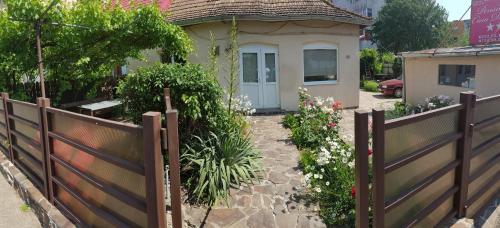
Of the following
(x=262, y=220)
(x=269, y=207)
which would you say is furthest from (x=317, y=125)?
(x=262, y=220)

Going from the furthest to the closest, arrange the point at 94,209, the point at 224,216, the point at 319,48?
1. the point at 319,48
2. the point at 224,216
3. the point at 94,209

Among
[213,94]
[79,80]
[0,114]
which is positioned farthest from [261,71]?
[0,114]

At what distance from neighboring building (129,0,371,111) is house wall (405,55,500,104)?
252 cm

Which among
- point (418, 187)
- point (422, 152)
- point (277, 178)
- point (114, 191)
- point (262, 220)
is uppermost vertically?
point (422, 152)

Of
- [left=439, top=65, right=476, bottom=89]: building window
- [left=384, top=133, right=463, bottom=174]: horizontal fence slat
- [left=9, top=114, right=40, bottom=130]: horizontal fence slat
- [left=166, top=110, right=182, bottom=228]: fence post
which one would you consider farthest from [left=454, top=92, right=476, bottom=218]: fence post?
[left=439, top=65, right=476, bottom=89]: building window

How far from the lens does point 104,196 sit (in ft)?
10.6

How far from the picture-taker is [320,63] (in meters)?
12.3

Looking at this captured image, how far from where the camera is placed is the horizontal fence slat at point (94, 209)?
3043mm

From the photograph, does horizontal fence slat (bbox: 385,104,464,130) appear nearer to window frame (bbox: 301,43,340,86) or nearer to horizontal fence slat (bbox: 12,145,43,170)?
horizontal fence slat (bbox: 12,145,43,170)

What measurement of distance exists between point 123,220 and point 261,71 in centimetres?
921

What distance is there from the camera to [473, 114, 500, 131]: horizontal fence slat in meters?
4.03

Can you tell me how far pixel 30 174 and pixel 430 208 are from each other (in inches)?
207

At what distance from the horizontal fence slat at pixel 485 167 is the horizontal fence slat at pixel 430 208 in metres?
0.48

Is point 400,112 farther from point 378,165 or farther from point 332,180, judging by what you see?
point 378,165
